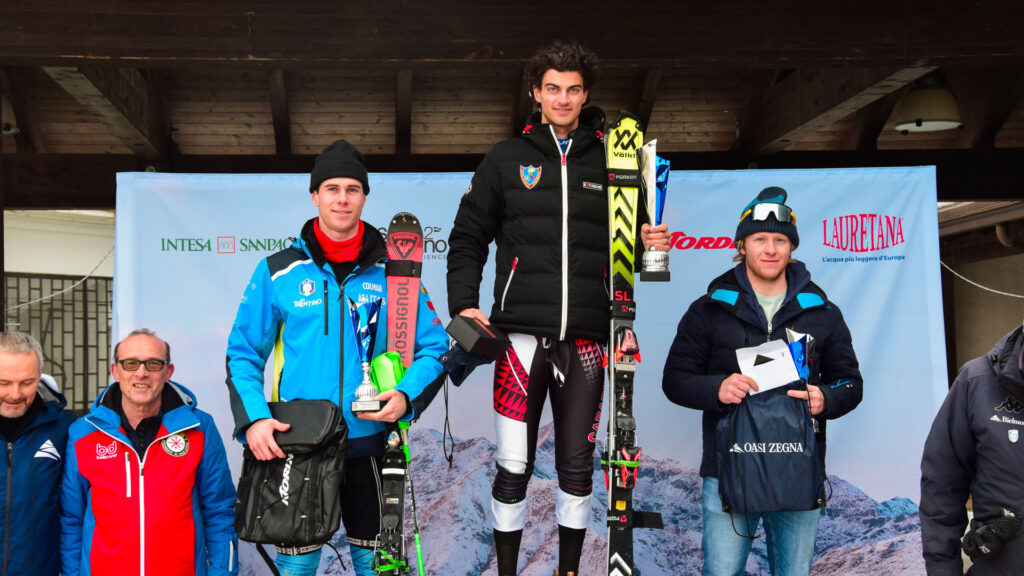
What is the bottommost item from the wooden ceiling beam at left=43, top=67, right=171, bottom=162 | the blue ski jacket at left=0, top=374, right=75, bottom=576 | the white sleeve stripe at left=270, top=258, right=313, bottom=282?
the blue ski jacket at left=0, top=374, right=75, bottom=576

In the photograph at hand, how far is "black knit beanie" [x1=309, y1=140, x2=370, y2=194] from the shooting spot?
8.09 ft

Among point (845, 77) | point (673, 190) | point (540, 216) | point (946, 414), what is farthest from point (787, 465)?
point (845, 77)

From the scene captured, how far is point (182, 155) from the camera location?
501 centimetres

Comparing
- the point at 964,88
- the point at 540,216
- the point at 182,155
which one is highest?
the point at 964,88

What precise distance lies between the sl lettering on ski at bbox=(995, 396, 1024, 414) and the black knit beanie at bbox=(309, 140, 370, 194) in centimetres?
178

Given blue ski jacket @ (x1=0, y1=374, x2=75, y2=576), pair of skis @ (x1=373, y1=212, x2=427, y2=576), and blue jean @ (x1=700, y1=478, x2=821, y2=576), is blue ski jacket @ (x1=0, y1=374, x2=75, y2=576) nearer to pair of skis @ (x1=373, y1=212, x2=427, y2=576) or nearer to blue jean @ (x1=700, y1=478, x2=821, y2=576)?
pair of skis @ (x1=373, y1=212, x2=427, y2=576)

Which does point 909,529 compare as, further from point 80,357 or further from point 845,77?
point 80,357

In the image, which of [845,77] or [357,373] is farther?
[845,77]

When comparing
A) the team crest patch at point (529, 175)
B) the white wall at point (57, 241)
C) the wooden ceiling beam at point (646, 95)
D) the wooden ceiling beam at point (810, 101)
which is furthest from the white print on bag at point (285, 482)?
the white wall at point (57, 241)

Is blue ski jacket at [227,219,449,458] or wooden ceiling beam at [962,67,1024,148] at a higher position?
wooden ceiling beam at [962,67,1024,148]

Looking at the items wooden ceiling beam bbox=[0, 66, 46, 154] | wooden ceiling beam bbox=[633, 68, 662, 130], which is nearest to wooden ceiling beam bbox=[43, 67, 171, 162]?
wooden ceiling beam bbox=[0, 66, 46, 154]

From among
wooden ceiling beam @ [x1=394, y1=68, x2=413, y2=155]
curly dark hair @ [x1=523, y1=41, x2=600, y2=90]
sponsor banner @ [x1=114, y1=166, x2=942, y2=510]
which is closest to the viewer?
curly dark hair @ [x1=523, y1=41, x2=600, y2=90]

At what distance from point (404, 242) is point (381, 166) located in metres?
2.57

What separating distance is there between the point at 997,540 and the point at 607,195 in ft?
4.60
